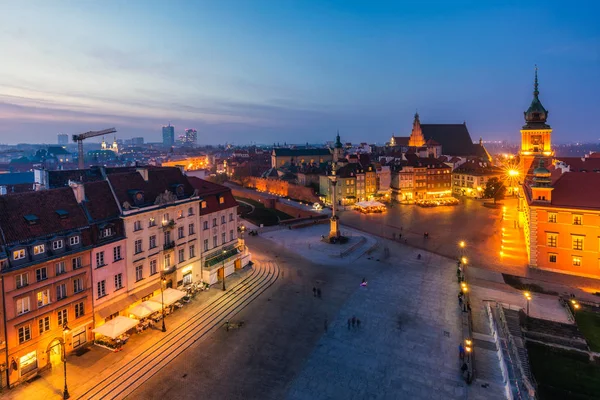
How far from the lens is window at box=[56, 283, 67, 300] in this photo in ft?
85.6

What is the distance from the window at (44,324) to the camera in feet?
81.9

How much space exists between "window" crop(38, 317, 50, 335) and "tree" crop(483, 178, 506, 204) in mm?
96113

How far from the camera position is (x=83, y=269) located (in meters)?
27.8

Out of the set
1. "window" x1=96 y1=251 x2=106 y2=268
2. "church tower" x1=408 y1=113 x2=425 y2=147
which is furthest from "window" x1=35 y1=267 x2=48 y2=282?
"church tower" x1=408 y1=113 x2=425 y2=147

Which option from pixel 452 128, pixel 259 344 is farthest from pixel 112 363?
pixel 452 128

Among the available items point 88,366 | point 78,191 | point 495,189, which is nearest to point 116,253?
point 78,191

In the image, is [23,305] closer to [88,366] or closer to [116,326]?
[88,366]

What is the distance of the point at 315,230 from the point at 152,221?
3640 cm

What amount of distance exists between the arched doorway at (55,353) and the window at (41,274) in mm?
4581

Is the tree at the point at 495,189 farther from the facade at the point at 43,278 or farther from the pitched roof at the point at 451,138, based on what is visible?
the facade at the point at 43,278

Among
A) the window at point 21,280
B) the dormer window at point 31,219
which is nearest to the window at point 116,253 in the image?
the dormer window at point 31,219

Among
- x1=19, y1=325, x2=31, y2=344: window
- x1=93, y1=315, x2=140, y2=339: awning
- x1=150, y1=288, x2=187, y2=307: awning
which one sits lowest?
x1=93, y1=315, x2=140, y2=339: awning

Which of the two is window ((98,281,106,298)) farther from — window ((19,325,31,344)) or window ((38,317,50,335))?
window ((19,325,31,344))

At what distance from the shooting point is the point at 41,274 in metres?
25.1
